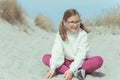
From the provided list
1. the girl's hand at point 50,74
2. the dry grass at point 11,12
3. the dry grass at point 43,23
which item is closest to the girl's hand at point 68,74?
the girl's hand at point 50,74

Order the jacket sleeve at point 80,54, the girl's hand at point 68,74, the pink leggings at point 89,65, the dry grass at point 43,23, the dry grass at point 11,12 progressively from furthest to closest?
1. the dry grass at point 43,23
2. the dry grass at point 11,12
3. the pink leggings at point 89,65
4. the jacket sleeve at point 80,54
5. the girl's hand at point 68,74

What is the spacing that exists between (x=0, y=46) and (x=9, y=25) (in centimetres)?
322

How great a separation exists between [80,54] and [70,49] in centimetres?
15

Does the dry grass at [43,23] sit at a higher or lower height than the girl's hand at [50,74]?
higher

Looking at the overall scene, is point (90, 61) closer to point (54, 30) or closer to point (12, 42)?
point (12, 42)

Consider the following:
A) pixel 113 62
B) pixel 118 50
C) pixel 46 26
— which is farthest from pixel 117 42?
pixel 46 26

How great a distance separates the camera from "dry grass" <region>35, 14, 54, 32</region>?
43.6 ft

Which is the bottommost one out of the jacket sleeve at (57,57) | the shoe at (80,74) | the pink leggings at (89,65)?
the shoe at (80,74)

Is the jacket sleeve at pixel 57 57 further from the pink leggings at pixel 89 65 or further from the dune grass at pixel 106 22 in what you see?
the dune grass at pixel 106 22

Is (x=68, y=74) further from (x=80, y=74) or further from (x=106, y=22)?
(x=106, y=22)

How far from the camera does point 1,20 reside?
35.2 feet

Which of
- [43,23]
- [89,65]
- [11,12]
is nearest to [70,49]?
[89,65]

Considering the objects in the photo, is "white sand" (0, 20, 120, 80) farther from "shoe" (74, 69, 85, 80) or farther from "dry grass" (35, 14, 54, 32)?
"dry grass" (35, 14, 54, 32)

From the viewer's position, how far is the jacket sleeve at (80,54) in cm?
602
